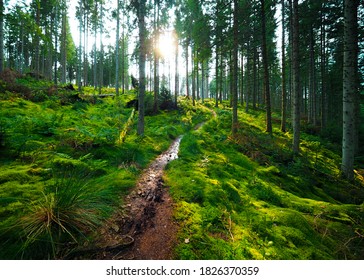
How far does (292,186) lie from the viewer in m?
6.43

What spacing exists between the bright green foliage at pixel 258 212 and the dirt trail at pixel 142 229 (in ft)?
0.68

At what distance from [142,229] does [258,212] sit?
2345mm

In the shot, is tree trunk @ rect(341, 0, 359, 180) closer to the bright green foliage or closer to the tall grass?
the bright green foliage

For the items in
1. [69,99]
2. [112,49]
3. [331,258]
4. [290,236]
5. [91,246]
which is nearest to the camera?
[91,246]

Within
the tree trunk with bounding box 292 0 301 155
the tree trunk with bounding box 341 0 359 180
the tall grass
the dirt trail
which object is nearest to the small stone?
the dirt trail

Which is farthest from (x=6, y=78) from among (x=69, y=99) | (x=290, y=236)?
(x=290, y=236)

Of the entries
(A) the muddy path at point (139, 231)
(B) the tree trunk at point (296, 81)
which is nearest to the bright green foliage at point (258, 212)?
(A) the muddy path at point (139, 231)

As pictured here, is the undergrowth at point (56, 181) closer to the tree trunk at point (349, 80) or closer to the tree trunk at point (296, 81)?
the tree trunk at point (296, 81)

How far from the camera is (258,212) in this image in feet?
12.7

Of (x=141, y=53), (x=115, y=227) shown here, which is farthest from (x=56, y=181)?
(x=141, y=53)

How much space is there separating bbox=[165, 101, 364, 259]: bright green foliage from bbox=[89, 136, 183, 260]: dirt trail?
21cm

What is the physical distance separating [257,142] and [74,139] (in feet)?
29.8

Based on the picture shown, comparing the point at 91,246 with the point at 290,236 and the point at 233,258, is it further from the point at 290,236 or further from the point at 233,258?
the point at 290,236

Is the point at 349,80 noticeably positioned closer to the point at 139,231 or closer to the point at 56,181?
the point at 139,231
